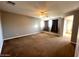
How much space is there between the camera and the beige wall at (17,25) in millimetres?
3751

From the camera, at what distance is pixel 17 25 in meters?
4.50

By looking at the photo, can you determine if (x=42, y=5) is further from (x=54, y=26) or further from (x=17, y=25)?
(x=54, y=26)

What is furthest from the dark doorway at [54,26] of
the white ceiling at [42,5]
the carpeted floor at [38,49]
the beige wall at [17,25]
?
the white ceiling at [42,5]

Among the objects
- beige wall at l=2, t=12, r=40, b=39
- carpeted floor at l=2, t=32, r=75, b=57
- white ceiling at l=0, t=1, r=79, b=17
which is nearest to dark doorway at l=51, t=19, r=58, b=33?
beige wall at l=2, t=12, r=40, b=39

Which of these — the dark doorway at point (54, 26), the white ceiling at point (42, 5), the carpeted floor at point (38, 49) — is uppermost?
the white ceiling at point (42, 5)

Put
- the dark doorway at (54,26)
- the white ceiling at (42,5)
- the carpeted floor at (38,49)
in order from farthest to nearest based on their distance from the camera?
1. the dark doorway at (54,26)
2. the carpeted floor at (38,49)
3. the white ceiling at (42,5)

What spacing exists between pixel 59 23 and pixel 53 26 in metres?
0.69

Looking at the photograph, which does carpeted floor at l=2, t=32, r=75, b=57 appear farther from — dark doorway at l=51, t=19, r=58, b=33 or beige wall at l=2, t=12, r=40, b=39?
dark doorway at l=51, t=19, r=58, b=33

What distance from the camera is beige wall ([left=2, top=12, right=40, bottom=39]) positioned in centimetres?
375

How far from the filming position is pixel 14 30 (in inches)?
169

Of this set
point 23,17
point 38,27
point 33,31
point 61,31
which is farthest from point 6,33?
→ point 61,31

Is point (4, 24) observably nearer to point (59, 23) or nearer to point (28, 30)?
point (28, 30)

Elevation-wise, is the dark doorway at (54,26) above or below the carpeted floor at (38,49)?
above

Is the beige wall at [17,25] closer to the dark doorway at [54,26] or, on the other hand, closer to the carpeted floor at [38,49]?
the carpeted floor at [38,49]
